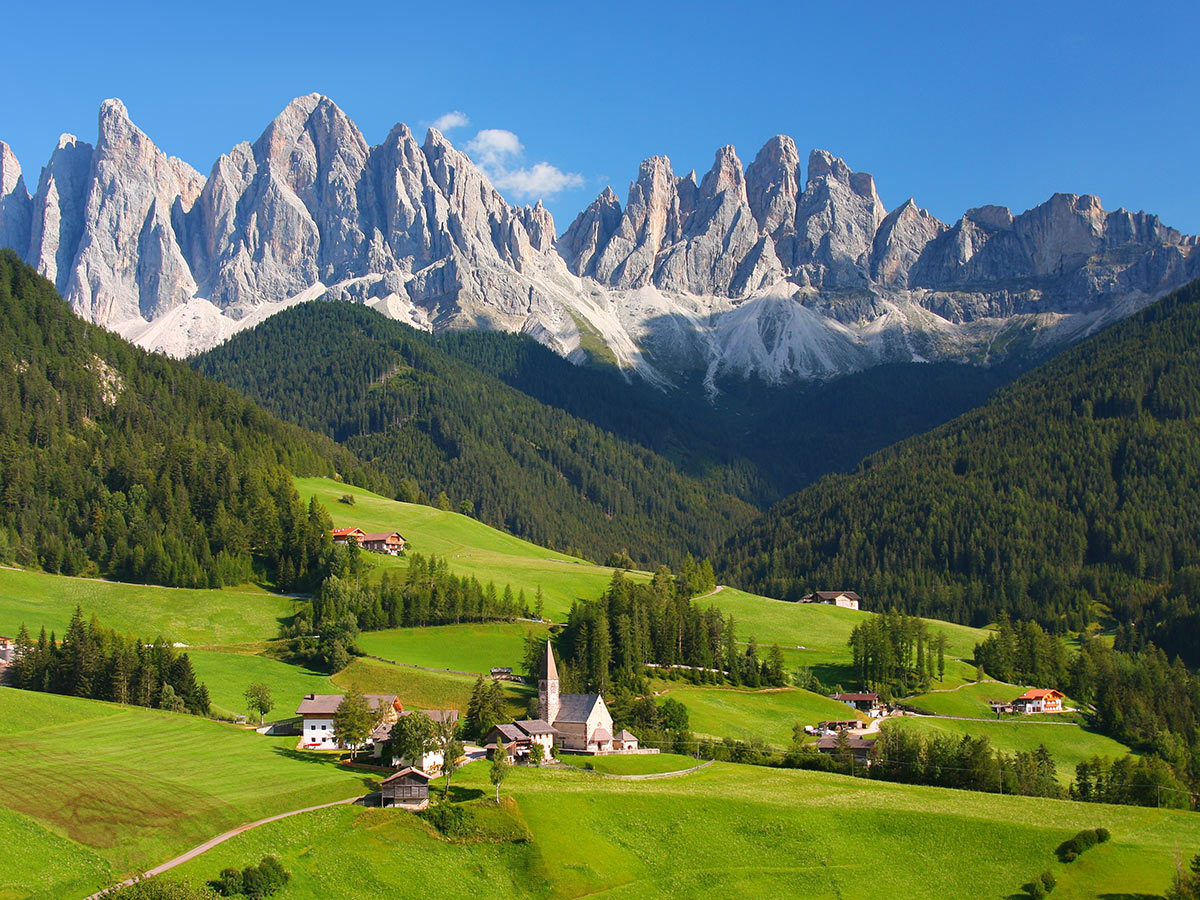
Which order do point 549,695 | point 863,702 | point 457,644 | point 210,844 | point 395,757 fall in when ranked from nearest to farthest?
point 210,844
point 395,757
point 549,695
point 863,702
point 457,644

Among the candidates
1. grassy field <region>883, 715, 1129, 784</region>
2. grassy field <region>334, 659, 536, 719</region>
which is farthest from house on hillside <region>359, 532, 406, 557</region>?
grassy field <region>883, 715, 1129, 784</region>

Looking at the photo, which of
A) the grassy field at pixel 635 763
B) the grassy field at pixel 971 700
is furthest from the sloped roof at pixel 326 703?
the grassy field at pixel 971 700

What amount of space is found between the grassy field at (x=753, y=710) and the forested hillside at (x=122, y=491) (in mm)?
65292

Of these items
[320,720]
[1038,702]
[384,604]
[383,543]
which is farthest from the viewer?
[383,543]

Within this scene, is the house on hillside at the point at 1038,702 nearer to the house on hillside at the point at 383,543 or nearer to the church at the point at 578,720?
the church at the point at 578,720

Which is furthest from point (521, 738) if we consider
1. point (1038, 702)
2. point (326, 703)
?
point (1038, 702)

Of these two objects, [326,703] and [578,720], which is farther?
[578,720]

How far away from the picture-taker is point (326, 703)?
9825 cm

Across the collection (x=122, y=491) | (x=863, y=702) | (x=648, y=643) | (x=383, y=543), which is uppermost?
(x=122, y=491)

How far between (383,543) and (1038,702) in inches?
4052

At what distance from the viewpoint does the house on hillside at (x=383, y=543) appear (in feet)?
606

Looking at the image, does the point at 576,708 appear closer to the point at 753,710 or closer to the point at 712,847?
the point at 753,710

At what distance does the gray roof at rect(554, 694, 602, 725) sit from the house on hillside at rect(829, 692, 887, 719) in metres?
43.0

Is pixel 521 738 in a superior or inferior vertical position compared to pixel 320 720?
inferior
